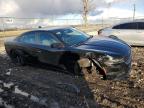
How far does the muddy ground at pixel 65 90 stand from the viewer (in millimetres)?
6781

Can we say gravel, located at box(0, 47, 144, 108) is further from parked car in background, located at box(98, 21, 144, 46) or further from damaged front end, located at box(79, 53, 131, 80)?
parked car in background, located at box(98, 21, 144, 46)

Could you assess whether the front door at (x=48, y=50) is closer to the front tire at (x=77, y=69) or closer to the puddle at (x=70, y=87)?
the front tire at (x=77, y=69)

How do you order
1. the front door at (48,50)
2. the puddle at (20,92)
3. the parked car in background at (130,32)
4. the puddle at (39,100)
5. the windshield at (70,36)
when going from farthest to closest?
the parked car in background at (130,32), the windshield at (70,36), the front door at (48,50), the puddle at (20,92), the puddle at (39,100)

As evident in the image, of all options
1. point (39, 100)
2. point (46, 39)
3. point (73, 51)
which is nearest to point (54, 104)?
point (39, 100)

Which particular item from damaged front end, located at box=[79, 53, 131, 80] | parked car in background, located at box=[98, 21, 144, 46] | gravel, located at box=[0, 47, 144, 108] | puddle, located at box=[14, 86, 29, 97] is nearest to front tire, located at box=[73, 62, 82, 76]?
gravel, located at box=[0, 47, 144, 108]

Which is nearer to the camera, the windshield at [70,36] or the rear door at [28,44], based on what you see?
the windshield at [70,36]

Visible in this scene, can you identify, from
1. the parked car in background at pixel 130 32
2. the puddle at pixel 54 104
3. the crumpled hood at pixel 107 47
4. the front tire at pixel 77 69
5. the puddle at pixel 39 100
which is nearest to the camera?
the puddle at pixel 54 104

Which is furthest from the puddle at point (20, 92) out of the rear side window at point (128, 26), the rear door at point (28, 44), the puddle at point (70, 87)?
the rear side window at point (128, 26)

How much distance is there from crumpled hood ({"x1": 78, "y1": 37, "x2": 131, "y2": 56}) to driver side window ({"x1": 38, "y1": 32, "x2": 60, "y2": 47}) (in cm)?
106

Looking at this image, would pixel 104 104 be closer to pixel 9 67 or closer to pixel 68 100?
pixel 68 100

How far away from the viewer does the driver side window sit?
9750mm

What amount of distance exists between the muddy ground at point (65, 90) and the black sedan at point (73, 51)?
32cm

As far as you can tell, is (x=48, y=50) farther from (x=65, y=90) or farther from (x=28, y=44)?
(x=65, y=90)

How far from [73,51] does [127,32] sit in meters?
6.87
